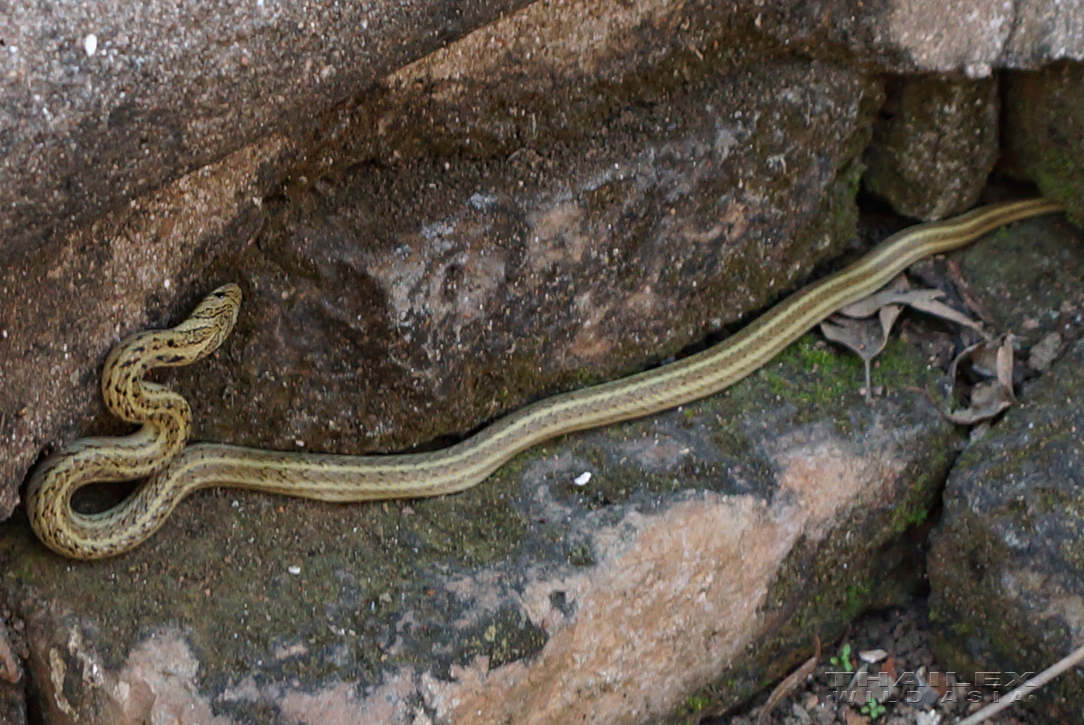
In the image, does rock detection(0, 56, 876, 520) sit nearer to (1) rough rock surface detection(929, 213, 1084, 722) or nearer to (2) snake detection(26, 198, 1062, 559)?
(2) snake detection(26, 198, 1062, 559)

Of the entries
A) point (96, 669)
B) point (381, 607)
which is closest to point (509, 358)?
point (381, 607)

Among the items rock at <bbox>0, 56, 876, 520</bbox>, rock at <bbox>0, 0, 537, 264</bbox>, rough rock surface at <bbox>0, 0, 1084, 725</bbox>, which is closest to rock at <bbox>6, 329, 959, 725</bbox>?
rough rock surface at <bbox>0, 0, 1084, 725</bbox>

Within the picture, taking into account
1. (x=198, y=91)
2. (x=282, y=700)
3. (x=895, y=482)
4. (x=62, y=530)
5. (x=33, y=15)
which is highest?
(x=33, y=15)

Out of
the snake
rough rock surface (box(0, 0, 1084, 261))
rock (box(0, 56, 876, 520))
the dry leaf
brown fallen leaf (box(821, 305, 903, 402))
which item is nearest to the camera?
rough rock surface (box(0, 0, 1084, 261))

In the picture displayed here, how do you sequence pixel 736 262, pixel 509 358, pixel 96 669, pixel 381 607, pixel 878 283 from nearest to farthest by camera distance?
1. pixel 96 669
2. pixel 381 607
3. pixel 509 358
4. pixel 736 262
5. pixel 878 283

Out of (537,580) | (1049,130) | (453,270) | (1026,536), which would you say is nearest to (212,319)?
(453,270)

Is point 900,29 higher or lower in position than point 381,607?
higher

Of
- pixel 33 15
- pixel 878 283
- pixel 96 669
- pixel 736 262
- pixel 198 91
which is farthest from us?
pixel 878 283

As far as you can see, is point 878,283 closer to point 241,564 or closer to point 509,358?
point 509,358
